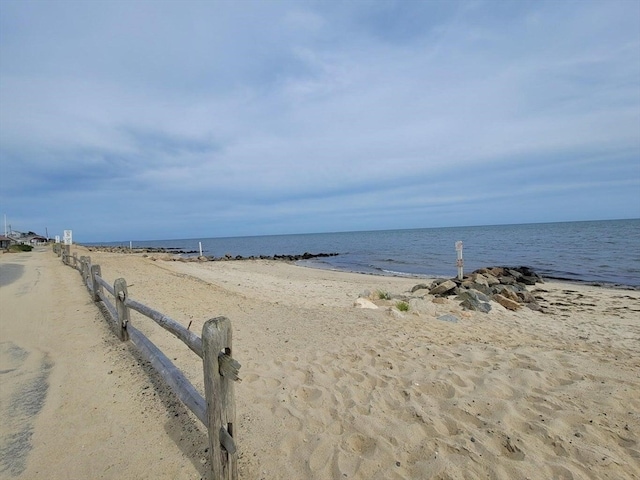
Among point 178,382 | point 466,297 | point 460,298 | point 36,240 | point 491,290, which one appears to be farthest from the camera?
point 36,240

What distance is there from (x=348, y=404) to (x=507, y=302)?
28.8 ft

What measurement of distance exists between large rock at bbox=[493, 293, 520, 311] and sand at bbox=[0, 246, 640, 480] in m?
3.02

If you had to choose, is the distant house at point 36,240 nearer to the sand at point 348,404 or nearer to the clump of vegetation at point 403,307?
the sand at point 348,404

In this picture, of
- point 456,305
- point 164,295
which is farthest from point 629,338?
point 164,295

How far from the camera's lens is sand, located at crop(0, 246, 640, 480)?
117 inches

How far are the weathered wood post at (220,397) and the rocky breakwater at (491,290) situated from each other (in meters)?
8.64

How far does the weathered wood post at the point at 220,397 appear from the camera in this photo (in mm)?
2594

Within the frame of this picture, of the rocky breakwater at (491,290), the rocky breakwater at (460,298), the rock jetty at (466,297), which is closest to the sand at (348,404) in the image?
Result: the rocky breakwater at (460,298)

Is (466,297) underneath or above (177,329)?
underneath

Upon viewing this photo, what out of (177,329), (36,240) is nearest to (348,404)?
(177,329)

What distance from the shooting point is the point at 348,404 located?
Result: 3.88 m

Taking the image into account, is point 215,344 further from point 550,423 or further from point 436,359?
point 436,359

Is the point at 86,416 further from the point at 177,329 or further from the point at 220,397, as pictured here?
the point at 220,397

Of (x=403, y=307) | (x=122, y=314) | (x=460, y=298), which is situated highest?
(x=122, y=314)
